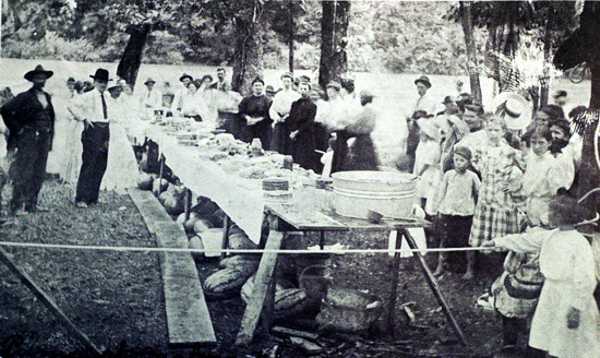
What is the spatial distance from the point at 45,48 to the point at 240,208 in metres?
1.58

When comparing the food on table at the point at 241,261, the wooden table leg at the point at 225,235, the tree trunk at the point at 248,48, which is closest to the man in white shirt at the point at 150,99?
the tree trunk at the point at 248,48

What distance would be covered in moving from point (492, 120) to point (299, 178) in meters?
1.47

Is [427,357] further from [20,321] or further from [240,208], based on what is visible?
[20,321]

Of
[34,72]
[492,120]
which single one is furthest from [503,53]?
[34,72]

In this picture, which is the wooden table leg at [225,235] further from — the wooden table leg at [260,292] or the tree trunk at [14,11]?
the tree trunk at [14,11]

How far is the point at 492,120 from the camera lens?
15.7 ft

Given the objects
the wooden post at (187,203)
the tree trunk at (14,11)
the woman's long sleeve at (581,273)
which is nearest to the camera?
the tree trunk at (14,11)

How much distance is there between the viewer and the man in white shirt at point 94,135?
4.22m

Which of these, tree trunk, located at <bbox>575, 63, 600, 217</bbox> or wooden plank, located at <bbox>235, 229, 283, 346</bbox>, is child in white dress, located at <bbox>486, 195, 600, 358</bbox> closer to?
tree trunk, located at <bbox>575, 63, 600, 217</bbox>

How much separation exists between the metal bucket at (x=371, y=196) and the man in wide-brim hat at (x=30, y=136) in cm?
185

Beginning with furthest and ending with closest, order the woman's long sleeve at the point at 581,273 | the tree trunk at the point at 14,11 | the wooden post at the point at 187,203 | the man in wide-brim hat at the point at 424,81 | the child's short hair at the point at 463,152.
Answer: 1. the child's short hair at the point at 463,152
2. the man in wide-brim hat at the point at 424,81
3. the wooden post at the point at 187,203
4. the woman's long sleeve at the point at 581,273
5. the tree trunk at the point at 14,11

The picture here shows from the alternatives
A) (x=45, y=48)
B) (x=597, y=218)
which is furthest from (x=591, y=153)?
(x=45, y=48)

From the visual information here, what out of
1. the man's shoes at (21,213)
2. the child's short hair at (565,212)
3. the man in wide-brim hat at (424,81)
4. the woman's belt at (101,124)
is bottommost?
the man's shoes at (21,213)

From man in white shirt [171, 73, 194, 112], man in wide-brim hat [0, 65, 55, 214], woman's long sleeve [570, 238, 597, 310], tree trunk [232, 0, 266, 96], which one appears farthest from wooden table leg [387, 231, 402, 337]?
man in wide-brim hat [0, 65, 55, 214]
